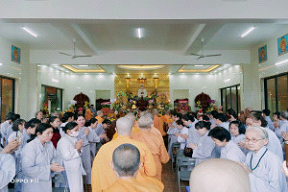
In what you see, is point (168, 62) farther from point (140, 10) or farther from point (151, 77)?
point (151, 77)

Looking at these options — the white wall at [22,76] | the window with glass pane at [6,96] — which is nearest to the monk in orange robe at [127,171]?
the white wall at [22,76]

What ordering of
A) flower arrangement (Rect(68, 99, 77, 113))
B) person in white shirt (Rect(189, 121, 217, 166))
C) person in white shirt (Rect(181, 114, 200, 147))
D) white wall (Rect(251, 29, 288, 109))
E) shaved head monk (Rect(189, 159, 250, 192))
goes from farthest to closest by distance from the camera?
flower arrangement (Rect(68, 99, 77, 113))
white wall (Rect(251, 29, 288, 109))
person in white shirt (Rect(181, 114, 200, 147))
person in white shirt (Rect(189, 121, 217, 166))
shaved head monk (Rect(189, 159, 250, 192))

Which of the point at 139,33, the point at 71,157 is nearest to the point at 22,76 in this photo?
the point at 139,33

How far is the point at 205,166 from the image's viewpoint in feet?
3.29

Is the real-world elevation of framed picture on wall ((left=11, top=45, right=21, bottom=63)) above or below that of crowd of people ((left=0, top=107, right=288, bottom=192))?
above

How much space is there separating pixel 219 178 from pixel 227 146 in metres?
2.08

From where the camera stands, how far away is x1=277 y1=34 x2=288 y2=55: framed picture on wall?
791cm

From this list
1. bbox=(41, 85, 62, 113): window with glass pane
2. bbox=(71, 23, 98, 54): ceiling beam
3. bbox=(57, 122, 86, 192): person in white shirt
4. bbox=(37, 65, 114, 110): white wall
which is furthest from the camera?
bbox=(37, 65, 114, 110): white wall

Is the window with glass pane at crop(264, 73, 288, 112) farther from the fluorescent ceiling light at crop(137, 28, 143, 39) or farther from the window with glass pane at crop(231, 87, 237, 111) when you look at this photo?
the fluorescent ceiling light at crop(137, 28, 143, 39)

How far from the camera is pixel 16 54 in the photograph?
946 cm

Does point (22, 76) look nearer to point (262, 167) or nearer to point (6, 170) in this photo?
point (6, 170)

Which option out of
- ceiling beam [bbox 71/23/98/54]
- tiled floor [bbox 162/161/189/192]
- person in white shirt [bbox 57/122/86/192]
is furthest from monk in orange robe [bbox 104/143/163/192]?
ceiling beam [bbox 71/23/98/54]

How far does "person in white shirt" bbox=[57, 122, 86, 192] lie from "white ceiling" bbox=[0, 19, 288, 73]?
12.4ft

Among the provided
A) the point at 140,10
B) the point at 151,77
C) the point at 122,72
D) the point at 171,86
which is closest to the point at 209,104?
the point at 171,86
